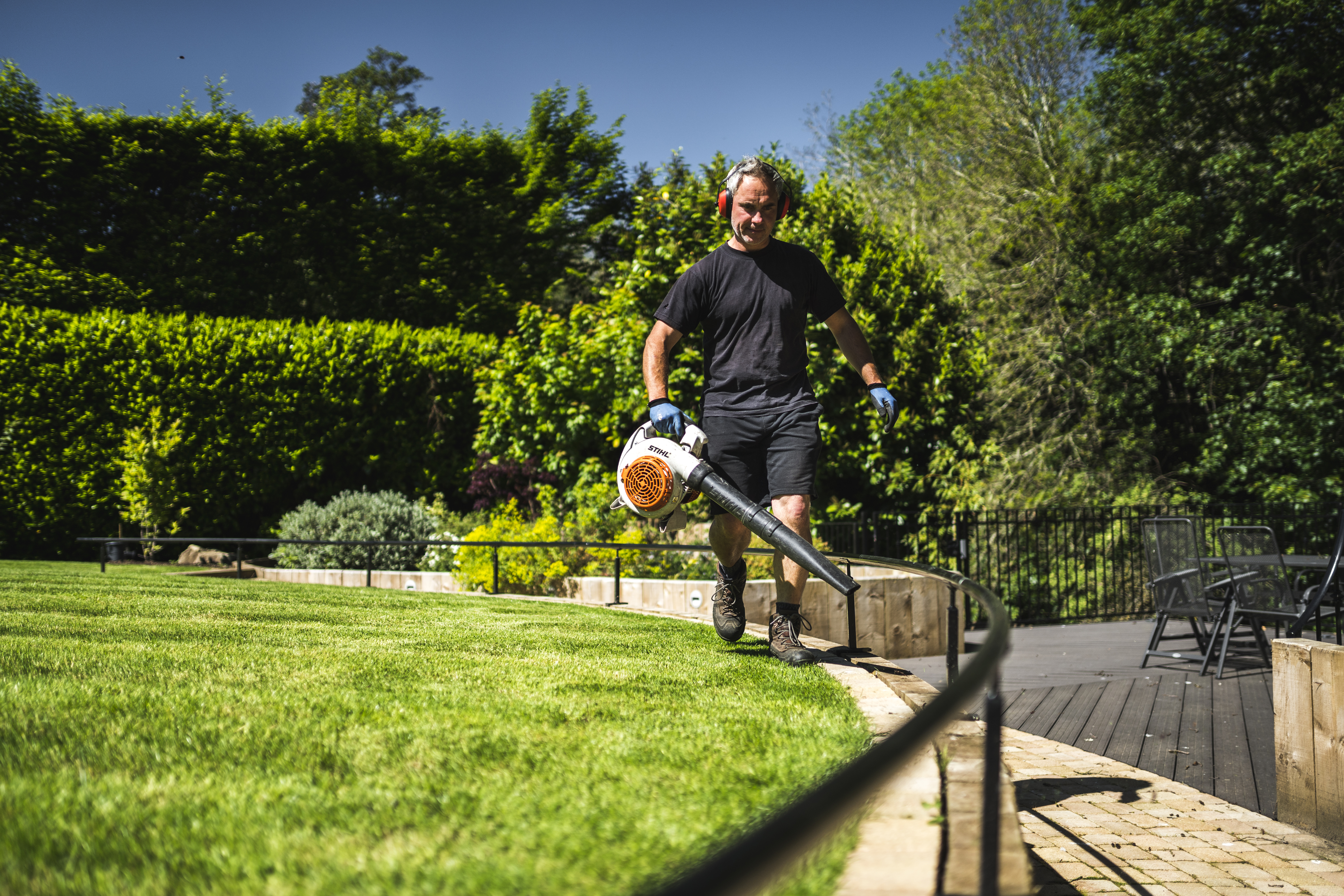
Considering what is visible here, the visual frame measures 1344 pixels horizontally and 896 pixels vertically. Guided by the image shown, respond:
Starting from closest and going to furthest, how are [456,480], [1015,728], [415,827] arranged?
[415,827] < [1015,728] < [456,480]

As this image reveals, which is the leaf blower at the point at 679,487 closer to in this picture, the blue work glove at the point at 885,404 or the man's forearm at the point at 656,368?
the man's forearm at the point at 656,368

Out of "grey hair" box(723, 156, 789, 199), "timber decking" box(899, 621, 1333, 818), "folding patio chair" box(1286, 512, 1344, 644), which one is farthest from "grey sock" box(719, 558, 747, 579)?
"folding patio chair" box(1286, 512, 1344, 644)

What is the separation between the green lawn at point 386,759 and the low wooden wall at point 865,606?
259 cm

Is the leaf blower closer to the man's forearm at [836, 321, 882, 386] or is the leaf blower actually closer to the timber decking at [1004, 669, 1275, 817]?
the man's forearm at [836, 321, 882, 386]

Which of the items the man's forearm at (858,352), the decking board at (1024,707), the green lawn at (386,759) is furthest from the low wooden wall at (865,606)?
the man's forearm at (858,352)

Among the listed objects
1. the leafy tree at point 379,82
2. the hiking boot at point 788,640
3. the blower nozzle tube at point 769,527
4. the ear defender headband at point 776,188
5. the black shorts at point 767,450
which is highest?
the leafy tree at point 379,82

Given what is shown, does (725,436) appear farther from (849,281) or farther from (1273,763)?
(849,281)

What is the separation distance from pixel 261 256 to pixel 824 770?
61.2 ft

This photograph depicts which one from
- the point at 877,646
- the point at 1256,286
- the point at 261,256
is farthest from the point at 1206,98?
the point at 261,256

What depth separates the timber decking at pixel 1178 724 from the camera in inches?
170

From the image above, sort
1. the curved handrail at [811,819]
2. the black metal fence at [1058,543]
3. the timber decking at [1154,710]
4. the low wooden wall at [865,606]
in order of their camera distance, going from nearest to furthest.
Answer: the curved handrail at [811,819] < the timber decking at [1154,710] < the low wooden wall at [865,606] < the black metal fence at [1058,543]

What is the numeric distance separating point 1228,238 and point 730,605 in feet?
43.7

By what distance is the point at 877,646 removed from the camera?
7.29m

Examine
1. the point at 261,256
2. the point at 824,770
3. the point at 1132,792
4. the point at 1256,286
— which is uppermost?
the point at 261,256
